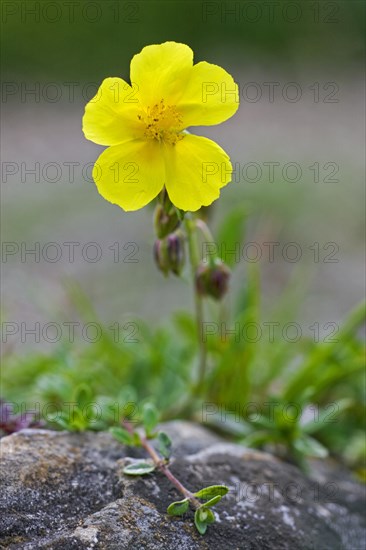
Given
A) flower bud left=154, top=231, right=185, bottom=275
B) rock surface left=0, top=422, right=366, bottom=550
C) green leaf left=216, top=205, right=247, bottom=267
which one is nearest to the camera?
rock surface left=0, top=422, right=366, bottom=550

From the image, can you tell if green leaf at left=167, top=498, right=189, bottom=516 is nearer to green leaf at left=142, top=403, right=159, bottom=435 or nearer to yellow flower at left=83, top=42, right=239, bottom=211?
green leaf at left=142, top=403, right=159, bottom=435

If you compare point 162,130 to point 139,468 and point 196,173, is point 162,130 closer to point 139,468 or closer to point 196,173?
point 196,173

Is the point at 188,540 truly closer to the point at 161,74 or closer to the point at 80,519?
the point at 80,519

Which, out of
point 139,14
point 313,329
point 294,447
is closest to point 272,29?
point 139,14

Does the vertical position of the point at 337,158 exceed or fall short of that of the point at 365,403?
it exceeds it

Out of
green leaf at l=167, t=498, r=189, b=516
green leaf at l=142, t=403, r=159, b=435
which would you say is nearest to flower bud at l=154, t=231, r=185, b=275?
green leaf at l=142, t=403, r=159, b=435
